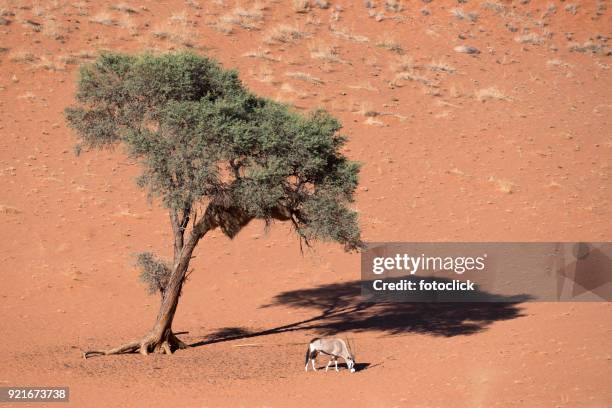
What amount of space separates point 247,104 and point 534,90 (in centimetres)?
2579

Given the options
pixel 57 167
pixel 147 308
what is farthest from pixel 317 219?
pixel 57 167

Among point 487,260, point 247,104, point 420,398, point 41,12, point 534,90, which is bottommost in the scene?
point 420,398

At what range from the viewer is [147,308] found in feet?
80.2

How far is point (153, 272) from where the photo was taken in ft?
66.7

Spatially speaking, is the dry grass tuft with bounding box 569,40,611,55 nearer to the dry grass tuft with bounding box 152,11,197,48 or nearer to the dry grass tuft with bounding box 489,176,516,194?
the dry grass tuft with bounding box 489,176,516,194

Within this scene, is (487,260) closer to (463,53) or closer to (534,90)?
(534,90)

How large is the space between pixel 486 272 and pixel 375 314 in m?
4.92

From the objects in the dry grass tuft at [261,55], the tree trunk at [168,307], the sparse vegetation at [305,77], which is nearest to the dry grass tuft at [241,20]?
the dry grass tuft at [261,55]

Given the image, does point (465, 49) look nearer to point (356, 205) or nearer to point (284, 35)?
point (284, 35)

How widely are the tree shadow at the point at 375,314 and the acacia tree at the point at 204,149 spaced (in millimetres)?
3204

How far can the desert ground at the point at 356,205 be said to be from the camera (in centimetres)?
1811

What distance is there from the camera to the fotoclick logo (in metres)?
25.5

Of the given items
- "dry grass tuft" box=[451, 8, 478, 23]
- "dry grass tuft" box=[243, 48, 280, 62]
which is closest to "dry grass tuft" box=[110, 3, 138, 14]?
"dry grass tuft" box=[243, 48, 280, 62]

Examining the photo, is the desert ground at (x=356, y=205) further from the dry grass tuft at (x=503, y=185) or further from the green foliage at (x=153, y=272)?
the green foliage at (x=153, y=272)
